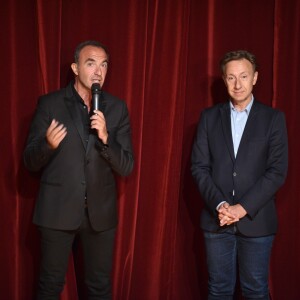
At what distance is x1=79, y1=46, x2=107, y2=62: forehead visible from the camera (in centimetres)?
239

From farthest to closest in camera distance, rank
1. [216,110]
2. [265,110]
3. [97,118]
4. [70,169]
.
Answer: [216,110] → [265,110] → [70,169] → [97,118]

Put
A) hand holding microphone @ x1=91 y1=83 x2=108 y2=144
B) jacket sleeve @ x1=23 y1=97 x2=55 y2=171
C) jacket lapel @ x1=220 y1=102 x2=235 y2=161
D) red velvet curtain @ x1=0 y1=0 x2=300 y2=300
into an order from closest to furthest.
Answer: hand holding microphone @ x1=91 y1=83 x2=108 y2=144 < jacket sleeve @ x1=23 y1=97 x2=55 y2=171 < jacket lapel @ x1=220 y1=102 x2=235 y2=161 < red velvet curtain @ x1=0 y1=0 x2=300 y2=300

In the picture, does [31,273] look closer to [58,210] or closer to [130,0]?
[58,210]

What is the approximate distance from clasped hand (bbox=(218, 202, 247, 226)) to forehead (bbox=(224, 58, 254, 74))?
0.70m

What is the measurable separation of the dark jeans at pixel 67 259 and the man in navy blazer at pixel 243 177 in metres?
0.57

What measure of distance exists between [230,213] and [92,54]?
1.08 m

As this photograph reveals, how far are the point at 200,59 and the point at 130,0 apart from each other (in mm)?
575

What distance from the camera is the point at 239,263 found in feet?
8.11

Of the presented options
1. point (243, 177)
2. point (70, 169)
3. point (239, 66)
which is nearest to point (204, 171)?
point (243, 177)

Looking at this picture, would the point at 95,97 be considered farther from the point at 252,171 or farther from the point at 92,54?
the point at 252,171

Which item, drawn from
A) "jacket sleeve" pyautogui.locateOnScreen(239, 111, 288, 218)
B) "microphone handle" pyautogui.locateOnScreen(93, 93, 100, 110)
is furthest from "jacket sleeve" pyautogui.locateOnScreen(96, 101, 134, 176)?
"jacket sleeve" pyautogui.locateOnScreen(239, 111, 288, 218)

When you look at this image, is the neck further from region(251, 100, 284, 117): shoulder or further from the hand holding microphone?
region(251, 100, 284, 117): shoulder

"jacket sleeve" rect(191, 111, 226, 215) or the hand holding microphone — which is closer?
the hand holding microphone

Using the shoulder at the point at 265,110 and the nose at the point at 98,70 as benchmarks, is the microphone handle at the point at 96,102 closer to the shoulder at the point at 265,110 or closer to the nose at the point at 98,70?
the nose at the point at 98,70
